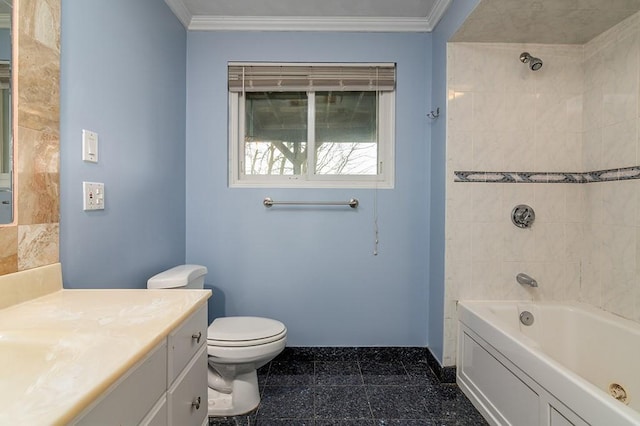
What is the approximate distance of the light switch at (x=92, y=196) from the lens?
47.4 inches

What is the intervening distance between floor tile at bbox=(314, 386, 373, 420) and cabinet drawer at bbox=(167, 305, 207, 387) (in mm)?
863

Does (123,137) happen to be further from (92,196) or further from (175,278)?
(175,278)

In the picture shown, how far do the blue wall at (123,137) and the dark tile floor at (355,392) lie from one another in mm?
932

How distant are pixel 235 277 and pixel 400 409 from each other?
4.07 feet

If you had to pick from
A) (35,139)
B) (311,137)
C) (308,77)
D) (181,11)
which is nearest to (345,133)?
(311,137)

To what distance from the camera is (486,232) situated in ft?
6.16

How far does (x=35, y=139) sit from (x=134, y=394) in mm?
877

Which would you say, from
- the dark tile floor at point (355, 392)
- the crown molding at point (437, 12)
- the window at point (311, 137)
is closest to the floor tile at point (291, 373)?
the dark tile floor at point (355, 392)

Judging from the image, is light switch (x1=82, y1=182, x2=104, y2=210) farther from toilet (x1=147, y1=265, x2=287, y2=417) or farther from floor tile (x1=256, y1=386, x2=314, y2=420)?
floor tile (x1=256, y1=386, x2=314, y2=420)

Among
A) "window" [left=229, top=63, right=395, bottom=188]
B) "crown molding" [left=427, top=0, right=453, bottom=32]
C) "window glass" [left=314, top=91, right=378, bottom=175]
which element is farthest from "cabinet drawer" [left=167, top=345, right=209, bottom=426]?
"crown molding" [left=427, top=0, right=453, bottom=32]

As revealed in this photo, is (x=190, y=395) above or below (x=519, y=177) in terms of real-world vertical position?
below

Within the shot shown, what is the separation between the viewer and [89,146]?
4.00 feet

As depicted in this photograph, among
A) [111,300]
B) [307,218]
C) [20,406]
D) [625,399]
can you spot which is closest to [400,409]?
[625,399]

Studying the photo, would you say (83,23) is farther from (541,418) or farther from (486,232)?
(541,418)
